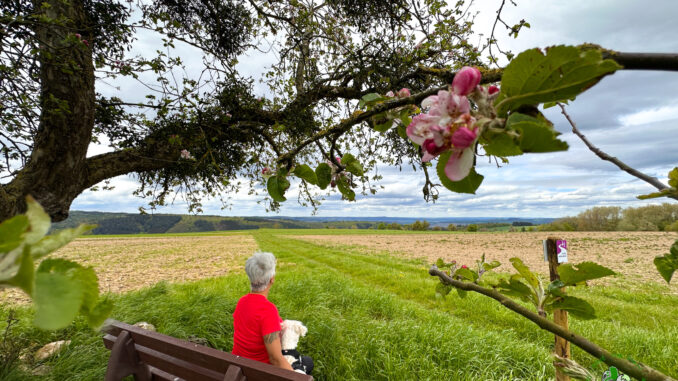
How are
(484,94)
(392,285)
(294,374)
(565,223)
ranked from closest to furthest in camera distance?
(484,94) → (294,374) → (392,285) → (565,223)

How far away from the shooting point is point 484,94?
1.55 feet

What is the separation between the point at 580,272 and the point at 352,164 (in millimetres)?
753

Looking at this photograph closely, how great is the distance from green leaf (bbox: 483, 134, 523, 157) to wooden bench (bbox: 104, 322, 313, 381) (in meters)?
2.06

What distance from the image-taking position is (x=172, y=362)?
8.52 ft

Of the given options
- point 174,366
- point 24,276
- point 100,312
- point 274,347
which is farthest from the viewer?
point 274,347

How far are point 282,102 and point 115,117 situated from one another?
2576 mm

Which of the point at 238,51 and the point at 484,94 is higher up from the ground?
the point at 238,51

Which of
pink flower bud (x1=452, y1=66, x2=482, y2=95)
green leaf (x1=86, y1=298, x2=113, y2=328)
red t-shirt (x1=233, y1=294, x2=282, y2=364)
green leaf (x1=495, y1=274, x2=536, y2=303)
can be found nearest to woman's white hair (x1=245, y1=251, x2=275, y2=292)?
red t-shirt (x1=233, y1=294, x2=282, y2=364)

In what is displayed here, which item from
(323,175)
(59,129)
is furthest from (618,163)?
(59,129)

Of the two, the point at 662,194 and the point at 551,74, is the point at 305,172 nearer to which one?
the point at 551,74

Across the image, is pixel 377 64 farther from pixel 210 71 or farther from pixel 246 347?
pixel 246 347

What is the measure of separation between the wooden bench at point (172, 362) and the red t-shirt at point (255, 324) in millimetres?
461

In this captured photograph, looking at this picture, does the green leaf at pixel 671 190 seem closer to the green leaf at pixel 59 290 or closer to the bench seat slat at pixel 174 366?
the green leaf at pixel 59 290

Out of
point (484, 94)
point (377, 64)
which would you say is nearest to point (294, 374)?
point (484, 94)
